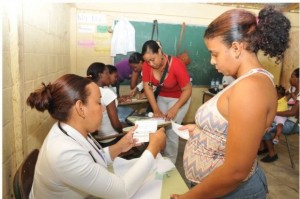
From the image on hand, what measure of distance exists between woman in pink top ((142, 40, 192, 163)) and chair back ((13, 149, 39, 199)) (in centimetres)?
170

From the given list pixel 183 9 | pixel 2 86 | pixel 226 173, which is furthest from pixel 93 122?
pixel 183 9

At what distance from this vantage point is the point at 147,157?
46.4 inches

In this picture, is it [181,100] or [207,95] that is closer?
[181,100]

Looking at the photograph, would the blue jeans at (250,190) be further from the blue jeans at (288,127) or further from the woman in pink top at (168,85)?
the blue jeans at (288,127)

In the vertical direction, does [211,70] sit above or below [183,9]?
below

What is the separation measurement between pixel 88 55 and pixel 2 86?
3.31 m

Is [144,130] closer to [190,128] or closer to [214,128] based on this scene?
[190,128]

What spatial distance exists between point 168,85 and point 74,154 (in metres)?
2.09

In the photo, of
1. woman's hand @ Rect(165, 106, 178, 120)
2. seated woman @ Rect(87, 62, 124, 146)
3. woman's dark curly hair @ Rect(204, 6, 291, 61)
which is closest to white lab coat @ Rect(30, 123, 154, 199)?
woman's dark curly hair @ Rect(204, 6, 291, 61)

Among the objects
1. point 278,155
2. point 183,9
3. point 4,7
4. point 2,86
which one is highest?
point 183,9

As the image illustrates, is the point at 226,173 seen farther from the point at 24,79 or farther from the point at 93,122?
the point at 24,79

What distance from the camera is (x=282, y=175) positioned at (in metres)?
3.11

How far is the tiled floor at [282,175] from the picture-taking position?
2.71 m

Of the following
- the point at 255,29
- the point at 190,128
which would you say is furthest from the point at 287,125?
the point at 255,29
